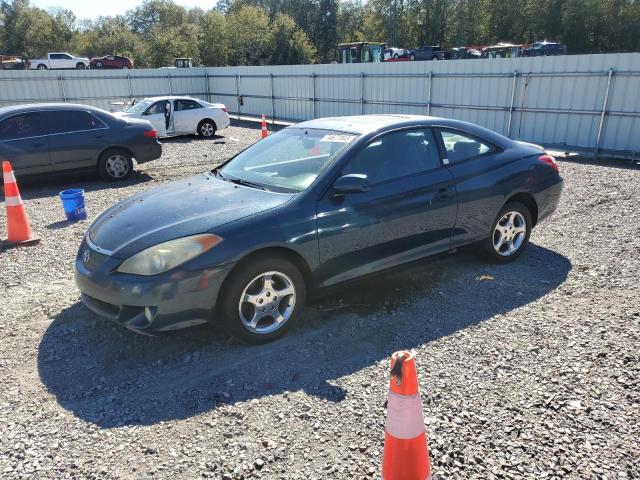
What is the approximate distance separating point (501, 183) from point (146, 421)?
12.7ft

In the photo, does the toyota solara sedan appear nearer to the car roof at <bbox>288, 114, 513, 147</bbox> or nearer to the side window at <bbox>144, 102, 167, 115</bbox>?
the car roof at <bbox>288, 114, 513, 147</bbox>

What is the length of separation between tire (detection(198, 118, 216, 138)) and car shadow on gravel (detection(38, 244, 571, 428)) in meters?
13.3

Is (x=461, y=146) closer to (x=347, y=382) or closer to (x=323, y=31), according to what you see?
(x=347, y=382)

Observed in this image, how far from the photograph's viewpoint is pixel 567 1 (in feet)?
168

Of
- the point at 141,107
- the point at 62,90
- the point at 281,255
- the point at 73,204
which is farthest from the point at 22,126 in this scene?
the point at 62,90

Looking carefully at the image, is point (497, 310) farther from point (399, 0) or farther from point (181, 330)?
point (399, 0)

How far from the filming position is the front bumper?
137 inches

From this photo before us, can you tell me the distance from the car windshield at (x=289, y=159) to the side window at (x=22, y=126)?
242 inches

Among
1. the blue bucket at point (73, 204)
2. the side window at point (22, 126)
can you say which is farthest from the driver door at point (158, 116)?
the blue bucket at point (73, 204)

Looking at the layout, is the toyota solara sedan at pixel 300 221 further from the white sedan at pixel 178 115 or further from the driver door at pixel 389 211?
the white sedan at pixel 178 115

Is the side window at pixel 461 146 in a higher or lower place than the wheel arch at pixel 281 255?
higher

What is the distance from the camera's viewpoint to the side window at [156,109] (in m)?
16.1

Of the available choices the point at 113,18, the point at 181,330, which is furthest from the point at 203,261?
the point at 113,18

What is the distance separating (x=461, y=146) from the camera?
16.3ft
